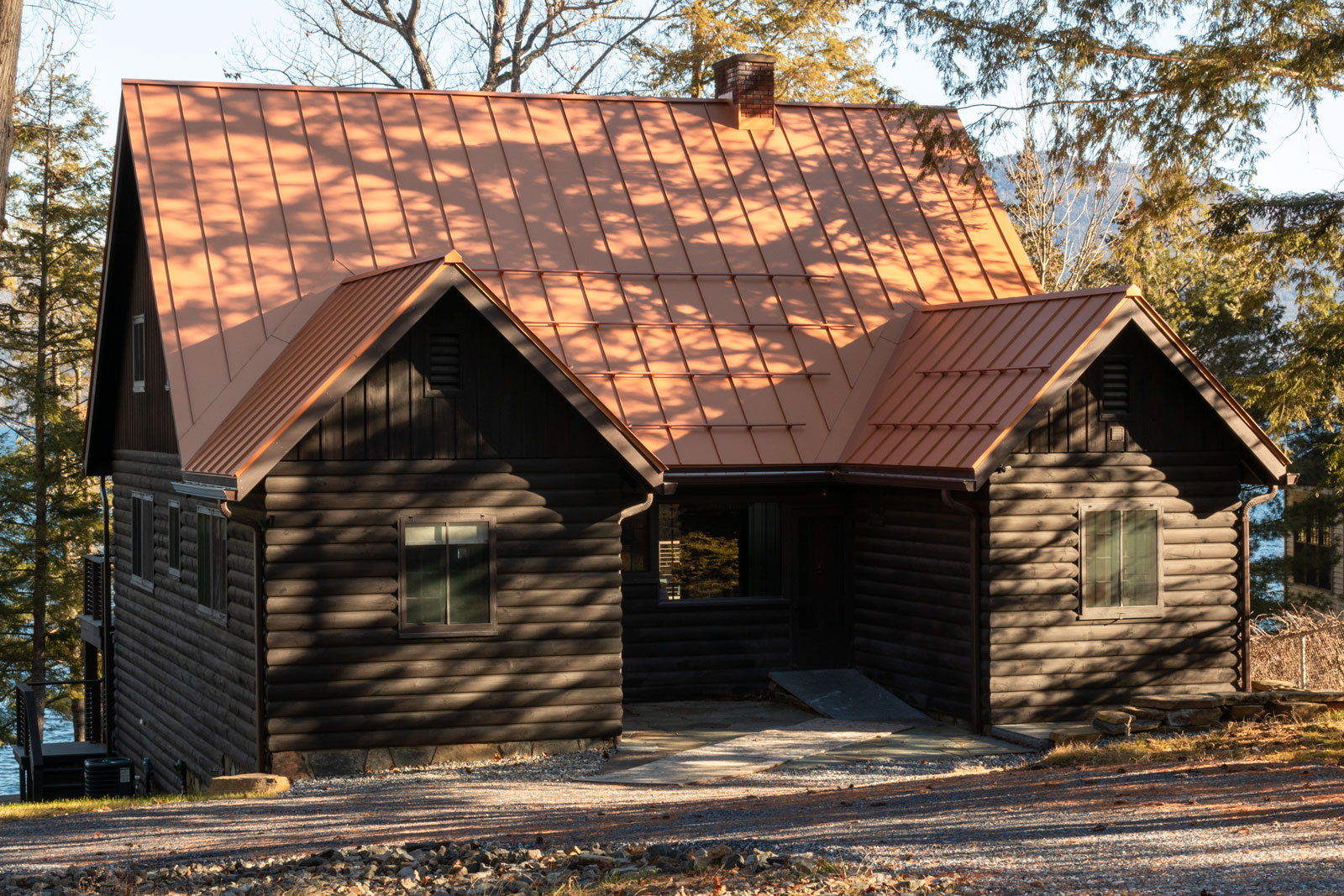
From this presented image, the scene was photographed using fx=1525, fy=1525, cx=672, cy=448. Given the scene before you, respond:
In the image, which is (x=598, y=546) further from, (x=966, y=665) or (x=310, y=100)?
(x=310, y=100)

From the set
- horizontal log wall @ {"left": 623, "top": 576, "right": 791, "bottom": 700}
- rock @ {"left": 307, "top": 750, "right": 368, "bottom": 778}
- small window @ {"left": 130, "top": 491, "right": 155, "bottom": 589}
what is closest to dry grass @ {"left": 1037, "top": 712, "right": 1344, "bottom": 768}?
horizontal log wall @ {"left": 623, "top": 576, "right": 791, "bottom": 700}

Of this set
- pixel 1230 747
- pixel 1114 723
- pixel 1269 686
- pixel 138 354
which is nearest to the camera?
pixel 1230 747

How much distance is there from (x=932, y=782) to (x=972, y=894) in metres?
5.16

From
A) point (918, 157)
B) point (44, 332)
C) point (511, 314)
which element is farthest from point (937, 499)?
point (44, 332)

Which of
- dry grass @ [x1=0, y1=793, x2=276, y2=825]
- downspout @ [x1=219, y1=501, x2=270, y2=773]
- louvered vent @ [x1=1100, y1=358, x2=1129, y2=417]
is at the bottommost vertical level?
dry grass @ [x1=0, y1=793, x2=276, y2=825]

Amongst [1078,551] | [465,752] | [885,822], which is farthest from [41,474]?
[885,822]

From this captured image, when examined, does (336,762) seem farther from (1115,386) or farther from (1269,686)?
Answer: (1269,686)

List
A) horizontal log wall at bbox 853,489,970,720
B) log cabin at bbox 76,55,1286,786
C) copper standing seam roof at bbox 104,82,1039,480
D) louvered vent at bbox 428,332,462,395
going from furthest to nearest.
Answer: copper standing seam roof at bbox 104,82,1039,480 < horizontal log wall at bbox 853,489,970,720 < louvered vent at bbox 428,332,462,395 < log cabin at bbox 76,55,1286,786

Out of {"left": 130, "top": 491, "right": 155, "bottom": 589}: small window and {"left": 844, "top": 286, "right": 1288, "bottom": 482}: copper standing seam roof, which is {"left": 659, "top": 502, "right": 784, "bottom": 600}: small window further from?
{"left": 130, "top": 491, "right": 155, "bottom": 589}: small window

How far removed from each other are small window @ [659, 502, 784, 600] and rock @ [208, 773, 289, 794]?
19.7 ft

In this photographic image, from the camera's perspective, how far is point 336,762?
1545cm

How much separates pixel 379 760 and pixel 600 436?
13.3 feet

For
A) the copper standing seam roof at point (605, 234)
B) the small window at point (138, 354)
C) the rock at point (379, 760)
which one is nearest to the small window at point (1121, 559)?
the copper standing seam roof at point (605, 234)

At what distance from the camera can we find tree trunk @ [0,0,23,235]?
13516mm
